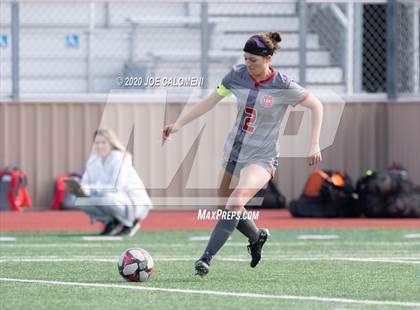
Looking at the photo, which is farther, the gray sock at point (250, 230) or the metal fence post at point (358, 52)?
the metal fence post at point (358, 52)

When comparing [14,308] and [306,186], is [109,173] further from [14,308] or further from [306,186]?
[14,308]

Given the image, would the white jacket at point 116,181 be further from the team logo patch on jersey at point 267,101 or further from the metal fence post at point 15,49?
the team logo patch on jersey at point 267,101

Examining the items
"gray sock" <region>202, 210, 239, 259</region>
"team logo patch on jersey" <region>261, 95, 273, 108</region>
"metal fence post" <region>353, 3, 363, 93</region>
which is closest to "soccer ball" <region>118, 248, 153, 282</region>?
"gray sock" <region>202, 210, 239, 259</region>

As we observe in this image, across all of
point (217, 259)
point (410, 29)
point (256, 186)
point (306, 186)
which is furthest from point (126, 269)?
point (410, 29)

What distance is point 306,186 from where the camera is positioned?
16688 millimetres

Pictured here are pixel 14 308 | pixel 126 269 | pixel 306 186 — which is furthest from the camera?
pixel 306 186

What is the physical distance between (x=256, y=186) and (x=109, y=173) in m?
5.18

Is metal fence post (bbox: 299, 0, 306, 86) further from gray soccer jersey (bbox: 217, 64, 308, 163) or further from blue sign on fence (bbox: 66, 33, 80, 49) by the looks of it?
gray soccer jersey (bbox: 217, 64, 308, 163)

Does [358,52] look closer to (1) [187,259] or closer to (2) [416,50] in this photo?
(2) [416,50]

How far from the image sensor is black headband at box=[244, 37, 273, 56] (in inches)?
348

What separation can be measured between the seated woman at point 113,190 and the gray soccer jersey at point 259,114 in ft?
15.4

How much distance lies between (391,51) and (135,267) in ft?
34.8

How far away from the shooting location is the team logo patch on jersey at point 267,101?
29.6ft

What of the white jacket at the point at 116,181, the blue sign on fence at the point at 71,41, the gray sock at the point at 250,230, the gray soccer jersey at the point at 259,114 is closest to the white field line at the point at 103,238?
the white jacket at the point at 116,181
